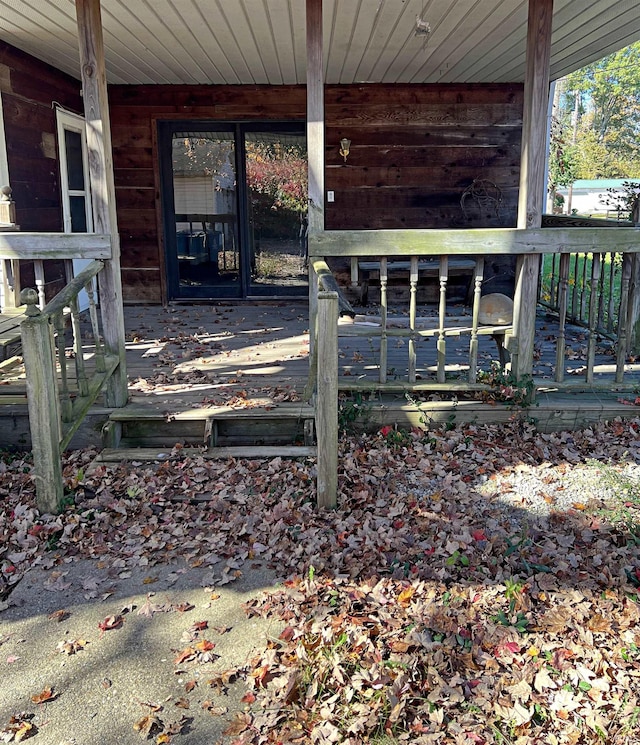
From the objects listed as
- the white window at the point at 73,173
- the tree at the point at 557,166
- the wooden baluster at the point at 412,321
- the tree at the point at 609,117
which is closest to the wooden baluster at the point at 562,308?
the wooden baluster at the point at 412,321

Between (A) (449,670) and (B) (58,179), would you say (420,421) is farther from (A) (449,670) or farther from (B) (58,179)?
(B) (58,179)

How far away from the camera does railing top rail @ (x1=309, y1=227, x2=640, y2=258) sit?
469cm

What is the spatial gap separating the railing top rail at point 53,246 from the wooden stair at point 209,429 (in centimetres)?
108

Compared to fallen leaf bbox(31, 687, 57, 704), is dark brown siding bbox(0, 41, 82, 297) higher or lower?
higher

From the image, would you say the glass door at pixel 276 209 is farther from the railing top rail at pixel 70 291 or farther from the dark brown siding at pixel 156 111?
the railing top rail at pixel 70 291

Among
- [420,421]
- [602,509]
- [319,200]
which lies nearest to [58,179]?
[319,200]

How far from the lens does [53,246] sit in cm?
462

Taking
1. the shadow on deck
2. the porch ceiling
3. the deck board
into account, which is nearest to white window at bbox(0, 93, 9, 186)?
the porch ceiling

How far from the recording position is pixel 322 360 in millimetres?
3857

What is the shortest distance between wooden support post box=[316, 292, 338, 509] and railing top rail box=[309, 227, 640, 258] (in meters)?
0.99

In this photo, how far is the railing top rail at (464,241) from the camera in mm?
4688

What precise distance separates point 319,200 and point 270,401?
4.67ft

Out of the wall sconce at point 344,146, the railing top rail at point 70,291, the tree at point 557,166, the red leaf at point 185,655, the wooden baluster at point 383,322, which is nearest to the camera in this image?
the red leaf at point 185,655

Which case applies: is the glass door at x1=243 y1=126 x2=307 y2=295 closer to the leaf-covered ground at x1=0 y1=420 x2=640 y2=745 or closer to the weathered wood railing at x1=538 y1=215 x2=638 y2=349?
the weathered wood railing at x1=538 y1=215 x2=638 y2=349
